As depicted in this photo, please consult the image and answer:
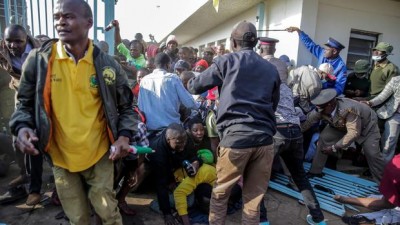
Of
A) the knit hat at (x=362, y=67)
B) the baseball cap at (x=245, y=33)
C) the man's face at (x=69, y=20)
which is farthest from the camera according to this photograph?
the knit hat at (x=362, y=67)

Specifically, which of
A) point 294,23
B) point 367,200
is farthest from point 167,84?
point 294,23

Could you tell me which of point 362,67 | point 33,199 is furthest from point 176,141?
point 362,67

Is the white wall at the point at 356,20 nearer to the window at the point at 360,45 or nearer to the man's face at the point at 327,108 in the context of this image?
the window at the point at 360,45

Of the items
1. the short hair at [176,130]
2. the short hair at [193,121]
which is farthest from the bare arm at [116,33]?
the short hair at [176,130]

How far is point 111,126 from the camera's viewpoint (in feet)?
6.40

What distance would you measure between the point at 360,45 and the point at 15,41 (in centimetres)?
628

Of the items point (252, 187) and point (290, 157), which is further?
point (290, 157)

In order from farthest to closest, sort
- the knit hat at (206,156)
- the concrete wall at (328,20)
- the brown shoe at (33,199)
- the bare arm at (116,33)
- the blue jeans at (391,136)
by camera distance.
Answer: the concrete wall at (328,20) < the bare arm at (116,33) < the blue jeans at (391,136) < the knit hat at (206,156) < the brown shoe at (33,199)

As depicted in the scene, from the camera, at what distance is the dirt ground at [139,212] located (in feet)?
9.81

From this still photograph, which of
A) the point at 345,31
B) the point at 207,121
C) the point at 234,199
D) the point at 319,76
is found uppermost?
the point at 345,31

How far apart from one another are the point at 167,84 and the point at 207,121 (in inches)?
30.1

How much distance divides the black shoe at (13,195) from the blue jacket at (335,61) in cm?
463

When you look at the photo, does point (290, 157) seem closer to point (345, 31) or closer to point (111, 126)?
point (111, 126)

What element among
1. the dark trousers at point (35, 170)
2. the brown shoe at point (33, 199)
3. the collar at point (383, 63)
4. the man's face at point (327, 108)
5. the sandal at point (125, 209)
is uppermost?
the collar at point (383, 63)
